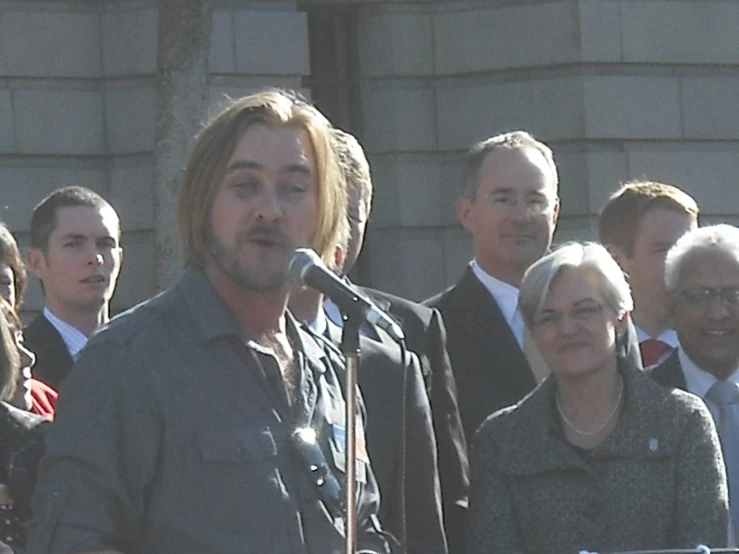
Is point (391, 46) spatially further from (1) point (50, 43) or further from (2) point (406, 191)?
(1) point (50, 43)

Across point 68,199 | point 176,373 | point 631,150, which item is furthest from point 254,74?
point 176,373

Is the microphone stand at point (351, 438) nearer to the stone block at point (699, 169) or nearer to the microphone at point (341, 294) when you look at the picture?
the microphone at point (341, 294)

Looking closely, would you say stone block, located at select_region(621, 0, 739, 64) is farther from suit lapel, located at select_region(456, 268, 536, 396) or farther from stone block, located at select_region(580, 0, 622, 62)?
suit lapel, located at select_region(456, 268, 536, 396)

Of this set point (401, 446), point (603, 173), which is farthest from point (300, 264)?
point (603, 173)

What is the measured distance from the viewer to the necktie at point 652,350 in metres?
7.41

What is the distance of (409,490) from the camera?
5129 millimetres

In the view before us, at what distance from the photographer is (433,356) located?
19.2ft

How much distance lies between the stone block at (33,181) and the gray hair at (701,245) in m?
6.26

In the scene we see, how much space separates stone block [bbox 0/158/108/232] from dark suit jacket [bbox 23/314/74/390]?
503 cm

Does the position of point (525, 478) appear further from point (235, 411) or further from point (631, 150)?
point (631, 150)

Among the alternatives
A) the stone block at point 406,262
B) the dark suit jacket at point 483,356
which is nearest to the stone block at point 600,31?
the stone block at point 406,262

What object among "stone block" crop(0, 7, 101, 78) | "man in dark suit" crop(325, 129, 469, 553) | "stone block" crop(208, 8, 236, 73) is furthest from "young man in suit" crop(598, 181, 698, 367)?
"stone block" crop(0, 7, 101, 78)

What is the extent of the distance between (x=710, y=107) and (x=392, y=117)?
219 cm

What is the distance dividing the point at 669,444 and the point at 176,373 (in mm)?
1830
